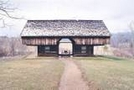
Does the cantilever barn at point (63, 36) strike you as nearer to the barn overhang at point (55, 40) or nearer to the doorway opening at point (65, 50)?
the barn overhang at point (55, 40)

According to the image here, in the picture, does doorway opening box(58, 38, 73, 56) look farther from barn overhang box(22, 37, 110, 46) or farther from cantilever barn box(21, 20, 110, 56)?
barn overhang box(22, 37, 110, 46)

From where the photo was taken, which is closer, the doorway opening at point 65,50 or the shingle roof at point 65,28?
the shingle roof at point 65,28

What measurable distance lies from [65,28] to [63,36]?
5.86 feet

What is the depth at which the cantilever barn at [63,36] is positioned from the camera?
159 ft

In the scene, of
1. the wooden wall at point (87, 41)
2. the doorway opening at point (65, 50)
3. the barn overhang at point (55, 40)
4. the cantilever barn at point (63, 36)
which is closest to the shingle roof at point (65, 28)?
the cantilever barn at point (63, 36)

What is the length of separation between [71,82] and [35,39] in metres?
29.2

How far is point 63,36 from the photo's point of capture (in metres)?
48.6

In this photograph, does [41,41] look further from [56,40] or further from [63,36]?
[63,36]

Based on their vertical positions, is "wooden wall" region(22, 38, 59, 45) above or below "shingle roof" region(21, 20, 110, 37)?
below

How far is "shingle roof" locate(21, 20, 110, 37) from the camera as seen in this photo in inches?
1917

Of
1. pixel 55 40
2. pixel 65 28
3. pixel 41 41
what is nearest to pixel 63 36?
pixel 55 40

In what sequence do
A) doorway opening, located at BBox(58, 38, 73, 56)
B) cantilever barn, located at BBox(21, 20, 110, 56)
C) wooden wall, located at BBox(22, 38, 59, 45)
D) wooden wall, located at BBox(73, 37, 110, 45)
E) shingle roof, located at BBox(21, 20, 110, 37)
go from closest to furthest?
wooden wall, located at BBox(22, 38, 59, 45), cantilever barn, located at BBox(21, 20, 110, 56), wooden wall, located at BBox(73, 37, 110, 45), shingle roof, located at BBox(21, 20, 110, 37), doorway opening, located at BBox(58, 38, 73, 56)

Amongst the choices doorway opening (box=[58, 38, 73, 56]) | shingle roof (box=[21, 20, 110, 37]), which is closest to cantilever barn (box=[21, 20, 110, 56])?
shingle roof (box=[21, 20, 110, 37])

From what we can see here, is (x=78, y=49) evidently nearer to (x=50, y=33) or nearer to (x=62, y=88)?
(x=50, y=33)
